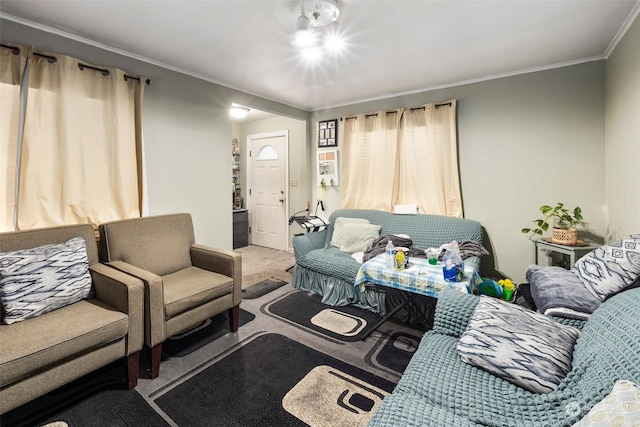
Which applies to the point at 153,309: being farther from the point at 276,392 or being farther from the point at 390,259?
the point at 390,259

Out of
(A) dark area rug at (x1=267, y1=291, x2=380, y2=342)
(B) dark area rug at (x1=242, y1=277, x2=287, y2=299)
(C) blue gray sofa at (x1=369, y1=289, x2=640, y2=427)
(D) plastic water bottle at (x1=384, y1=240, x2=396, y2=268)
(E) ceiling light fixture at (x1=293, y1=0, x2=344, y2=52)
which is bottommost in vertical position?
(A) dark area rug at (x1=267, y1=291, x2=380, y2=342)

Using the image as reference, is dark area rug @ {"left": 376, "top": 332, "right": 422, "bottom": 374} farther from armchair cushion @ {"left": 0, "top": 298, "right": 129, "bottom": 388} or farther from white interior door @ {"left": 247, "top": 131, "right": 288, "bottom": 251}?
white interior door @ {"left": 247, "top": 131, "right": 288, "bottom": 251}

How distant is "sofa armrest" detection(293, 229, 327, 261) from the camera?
3.45 metres

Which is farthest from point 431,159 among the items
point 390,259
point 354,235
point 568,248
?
point 390,259

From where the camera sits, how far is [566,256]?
9.77 ft

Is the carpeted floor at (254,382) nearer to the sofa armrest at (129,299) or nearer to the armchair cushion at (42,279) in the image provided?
the sofa armrest at (129,299)

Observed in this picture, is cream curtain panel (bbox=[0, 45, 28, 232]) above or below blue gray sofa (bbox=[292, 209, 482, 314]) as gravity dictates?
above

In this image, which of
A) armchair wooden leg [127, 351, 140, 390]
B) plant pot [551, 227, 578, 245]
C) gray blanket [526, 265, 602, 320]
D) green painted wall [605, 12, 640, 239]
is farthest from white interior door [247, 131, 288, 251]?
green painted wall [605, 12, 640, 239]

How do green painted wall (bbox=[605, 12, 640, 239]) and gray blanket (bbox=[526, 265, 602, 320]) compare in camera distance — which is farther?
green painted wall (bbox=[605, 12, 640, 239])

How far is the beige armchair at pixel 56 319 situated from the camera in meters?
1.46

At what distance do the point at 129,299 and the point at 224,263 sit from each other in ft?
2.60

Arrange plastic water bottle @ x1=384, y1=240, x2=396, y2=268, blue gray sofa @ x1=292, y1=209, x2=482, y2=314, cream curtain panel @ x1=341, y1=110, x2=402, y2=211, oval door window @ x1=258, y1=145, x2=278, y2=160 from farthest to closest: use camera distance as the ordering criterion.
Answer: oval door window @ x1=258, y1=145, x2=278, y2=160
cream curtain panel @ x1=341, y1=110, x2=402, y2=211
blue gray sofa @ x1=292, y1=209, x2=482, y2=314
plastic water bottle @ x1=384, y1=240, x2=396, y2=268

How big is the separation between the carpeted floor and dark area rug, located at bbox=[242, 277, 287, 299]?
619 mm

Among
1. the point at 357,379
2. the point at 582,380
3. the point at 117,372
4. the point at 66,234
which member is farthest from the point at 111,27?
the point at 582,380
